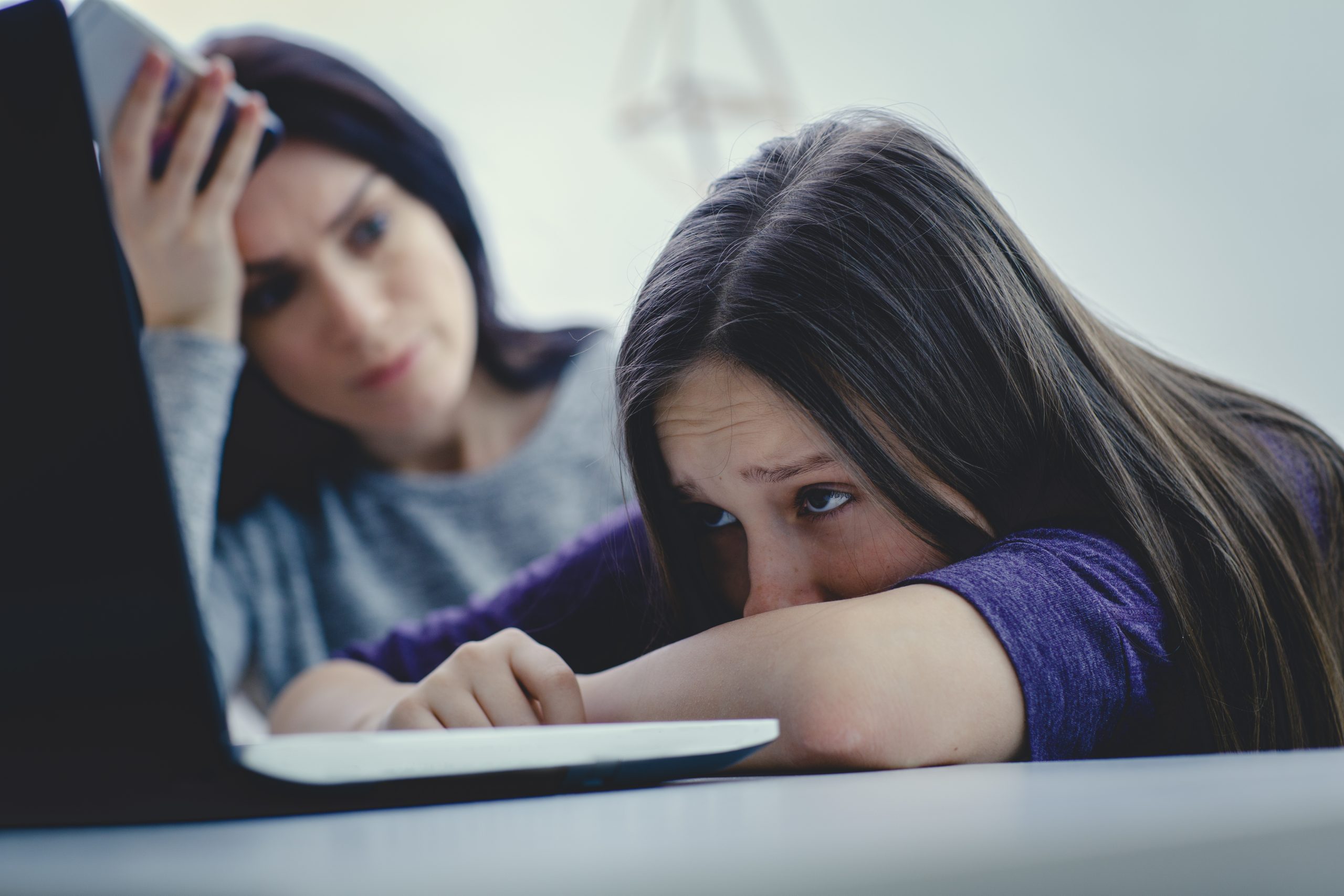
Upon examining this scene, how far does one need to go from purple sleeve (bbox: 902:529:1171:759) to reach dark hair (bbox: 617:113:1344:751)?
0.01 meters

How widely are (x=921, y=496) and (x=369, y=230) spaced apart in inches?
26.8

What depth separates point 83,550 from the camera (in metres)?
0.18

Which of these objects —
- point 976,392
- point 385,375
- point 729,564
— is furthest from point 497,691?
point 385,375

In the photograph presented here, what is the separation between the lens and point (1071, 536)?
0.36m

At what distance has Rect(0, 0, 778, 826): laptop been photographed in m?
0.17

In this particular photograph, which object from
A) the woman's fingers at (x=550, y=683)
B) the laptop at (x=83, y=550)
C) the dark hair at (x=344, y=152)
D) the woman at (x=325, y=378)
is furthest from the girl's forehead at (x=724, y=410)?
the dark hair at (x=344, y=152)

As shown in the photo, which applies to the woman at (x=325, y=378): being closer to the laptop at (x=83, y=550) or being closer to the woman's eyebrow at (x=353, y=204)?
the woman's eyebrow at (x=353, y=204)

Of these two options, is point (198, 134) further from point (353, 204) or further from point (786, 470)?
point (786, 470)

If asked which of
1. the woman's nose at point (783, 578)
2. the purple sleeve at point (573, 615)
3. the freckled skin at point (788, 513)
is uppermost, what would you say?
the freckled skin at point (788, 513)

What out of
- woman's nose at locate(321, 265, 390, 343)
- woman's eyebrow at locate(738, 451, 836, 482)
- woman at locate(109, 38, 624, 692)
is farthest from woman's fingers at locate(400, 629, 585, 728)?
woman's nose at locate(321, 265, 390, 343)

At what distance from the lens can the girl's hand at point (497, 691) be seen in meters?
0.36

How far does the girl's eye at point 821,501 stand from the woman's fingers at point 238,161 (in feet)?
2.21

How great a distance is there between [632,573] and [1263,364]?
0.62 meters

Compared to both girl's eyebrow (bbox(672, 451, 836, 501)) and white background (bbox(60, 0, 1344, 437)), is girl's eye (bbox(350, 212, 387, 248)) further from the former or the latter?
girl's eyebrow (bbox(672, 451, 836, 501))
